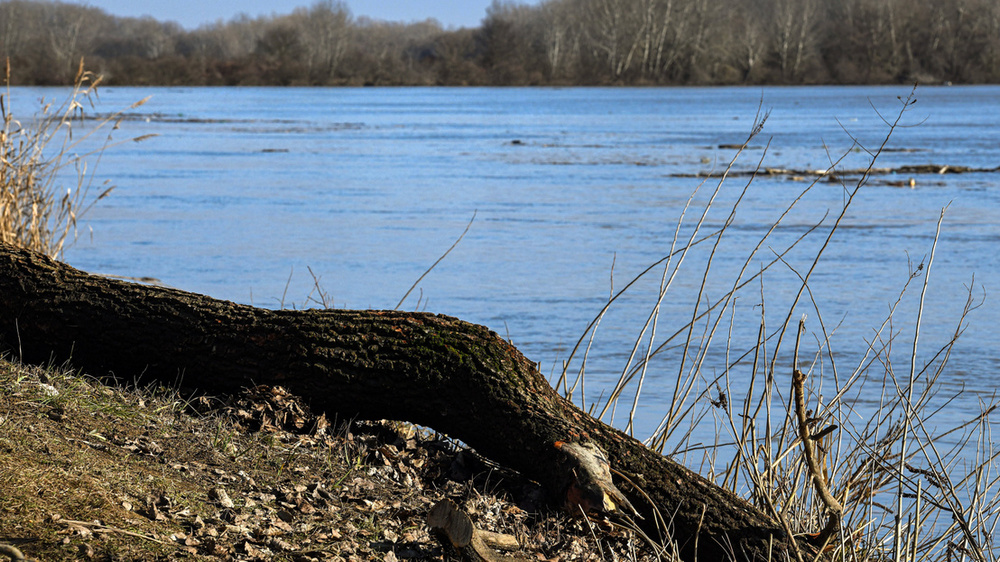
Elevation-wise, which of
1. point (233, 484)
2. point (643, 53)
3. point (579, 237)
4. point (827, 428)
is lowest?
point (579, 237)

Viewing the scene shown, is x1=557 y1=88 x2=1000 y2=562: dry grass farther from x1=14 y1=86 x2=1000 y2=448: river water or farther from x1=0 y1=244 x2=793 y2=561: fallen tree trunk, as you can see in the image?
x1=0 y1=244 x2=793 y2=561: fallen tree trunk

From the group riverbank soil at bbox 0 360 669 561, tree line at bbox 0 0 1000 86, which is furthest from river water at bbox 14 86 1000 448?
tree line at bbox 0 0 1000 86

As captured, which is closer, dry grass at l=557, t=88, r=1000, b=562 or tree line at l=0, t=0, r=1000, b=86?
dry grass at l=557, t=88, r=1000, b=562

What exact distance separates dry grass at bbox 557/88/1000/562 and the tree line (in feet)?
250

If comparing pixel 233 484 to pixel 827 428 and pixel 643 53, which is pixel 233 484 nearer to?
pixel 827 428

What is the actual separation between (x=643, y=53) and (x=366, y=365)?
9567 cm

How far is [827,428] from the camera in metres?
3.38

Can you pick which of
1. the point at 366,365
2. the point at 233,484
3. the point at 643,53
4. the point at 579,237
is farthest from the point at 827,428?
the point at 643,53

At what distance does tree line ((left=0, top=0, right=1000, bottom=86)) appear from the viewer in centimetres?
8831

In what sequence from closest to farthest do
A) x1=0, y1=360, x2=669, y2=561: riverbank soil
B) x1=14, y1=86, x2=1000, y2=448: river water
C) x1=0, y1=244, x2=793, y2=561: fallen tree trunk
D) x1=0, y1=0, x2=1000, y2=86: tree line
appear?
x1=0, y1=360, x2=669, y2=561: riverbank soil
x1=0, y1=244, x2=793, y2=561: fallen tree trunk
x1=14, y1=86, x2=1000, y2=448: river water
x1=0, y1=0, x2=1000, y2=86: tree line

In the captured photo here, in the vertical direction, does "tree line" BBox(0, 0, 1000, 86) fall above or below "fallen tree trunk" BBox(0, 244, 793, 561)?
above

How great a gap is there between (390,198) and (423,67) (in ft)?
285

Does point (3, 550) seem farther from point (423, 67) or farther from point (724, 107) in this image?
point (423, 67)

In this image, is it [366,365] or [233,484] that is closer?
[233,484]
